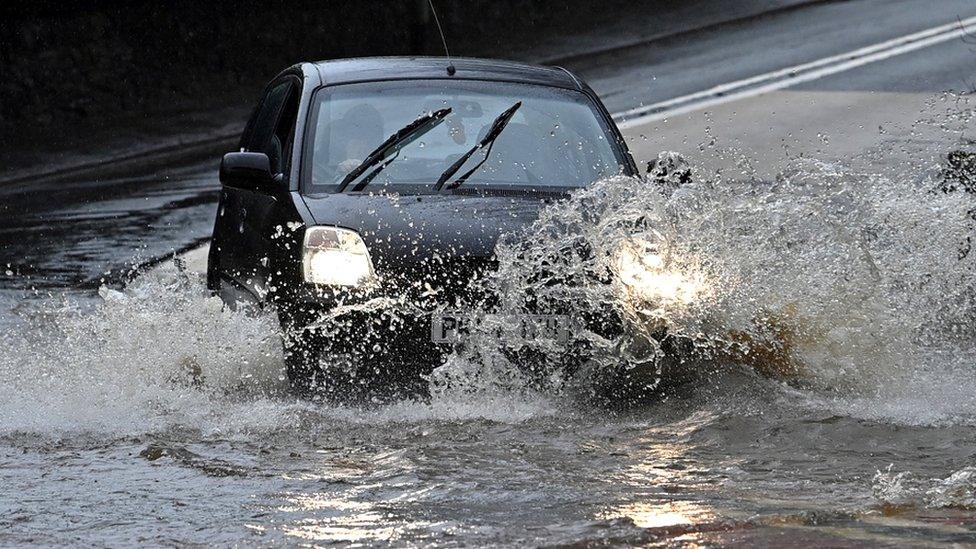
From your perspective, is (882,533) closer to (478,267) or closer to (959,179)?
(478,267)

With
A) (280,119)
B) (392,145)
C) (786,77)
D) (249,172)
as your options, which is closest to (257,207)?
(249,172)

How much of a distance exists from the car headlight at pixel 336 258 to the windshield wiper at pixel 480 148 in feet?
2.27

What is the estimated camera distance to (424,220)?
736cm

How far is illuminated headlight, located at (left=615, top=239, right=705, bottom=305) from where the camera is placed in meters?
7.13

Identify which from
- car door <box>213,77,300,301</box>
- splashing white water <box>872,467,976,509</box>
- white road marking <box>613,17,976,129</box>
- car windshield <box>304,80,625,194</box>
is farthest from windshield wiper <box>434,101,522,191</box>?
white road marking <box>613,17,976,129</box>

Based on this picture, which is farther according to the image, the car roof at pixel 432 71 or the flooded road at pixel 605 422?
the car roof at pixel 432 71

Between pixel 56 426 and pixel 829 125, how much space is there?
11934 millimetres

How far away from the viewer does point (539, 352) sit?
279 inches

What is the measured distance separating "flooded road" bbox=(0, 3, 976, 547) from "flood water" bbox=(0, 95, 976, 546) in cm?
1

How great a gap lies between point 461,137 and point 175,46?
47.2 ft

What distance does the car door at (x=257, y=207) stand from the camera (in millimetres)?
7957

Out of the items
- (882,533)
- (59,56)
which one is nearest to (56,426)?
(882,533)

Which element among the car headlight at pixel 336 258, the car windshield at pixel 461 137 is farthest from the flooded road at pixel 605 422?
the car windshield at pixel 461 137

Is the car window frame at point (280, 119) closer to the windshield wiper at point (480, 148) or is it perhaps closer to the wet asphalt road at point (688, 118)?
the windshield wiper at point (480, 148)
